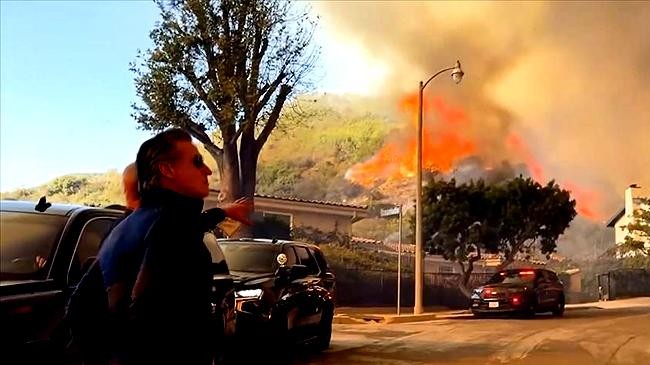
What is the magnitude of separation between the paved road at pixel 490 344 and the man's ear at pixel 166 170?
26.2 feet

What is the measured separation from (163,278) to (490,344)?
11528 mm

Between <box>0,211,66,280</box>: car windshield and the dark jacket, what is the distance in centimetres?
301

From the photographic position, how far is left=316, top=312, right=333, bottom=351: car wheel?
11.6 m

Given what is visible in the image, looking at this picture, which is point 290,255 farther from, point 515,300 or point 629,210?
point 629,210

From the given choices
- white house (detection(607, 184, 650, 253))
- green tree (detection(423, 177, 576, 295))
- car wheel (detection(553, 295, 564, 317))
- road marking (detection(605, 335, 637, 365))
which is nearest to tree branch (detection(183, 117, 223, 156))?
car wheel (detection(553, 295, 564, 317))

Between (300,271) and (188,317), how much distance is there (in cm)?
806

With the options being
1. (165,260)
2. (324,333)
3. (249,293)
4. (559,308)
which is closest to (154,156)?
(165,260)

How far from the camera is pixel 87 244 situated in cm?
595

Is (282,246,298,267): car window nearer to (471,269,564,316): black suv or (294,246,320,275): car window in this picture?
(294,246,320,275): car window

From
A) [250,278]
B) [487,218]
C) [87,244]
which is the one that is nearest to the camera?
[87,244]

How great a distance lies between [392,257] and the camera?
108 ft

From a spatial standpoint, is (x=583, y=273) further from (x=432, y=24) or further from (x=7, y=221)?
(x=7, y=221)

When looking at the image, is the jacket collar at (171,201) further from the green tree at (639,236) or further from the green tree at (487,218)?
the green tree at (639,236)

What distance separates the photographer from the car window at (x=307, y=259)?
38.4 ft
